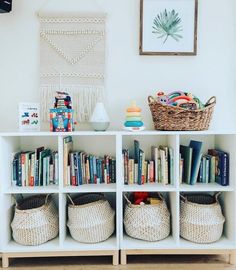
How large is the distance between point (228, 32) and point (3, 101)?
67.9 inches

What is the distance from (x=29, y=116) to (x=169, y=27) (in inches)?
46.7

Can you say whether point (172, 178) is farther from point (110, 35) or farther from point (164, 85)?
point (110, 35)

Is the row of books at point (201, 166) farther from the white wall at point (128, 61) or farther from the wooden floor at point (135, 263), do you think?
the wooden floor at point (135, 263)

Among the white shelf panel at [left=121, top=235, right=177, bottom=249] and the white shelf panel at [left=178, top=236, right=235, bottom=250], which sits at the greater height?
the white shelf panel at [left=121, top=235, right=177, bottom=249]

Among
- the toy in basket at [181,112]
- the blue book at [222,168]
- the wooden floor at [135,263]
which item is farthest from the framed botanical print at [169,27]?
the wooden floor at [135,263]

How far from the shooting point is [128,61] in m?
2.53

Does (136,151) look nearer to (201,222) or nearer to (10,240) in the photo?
(201,222)

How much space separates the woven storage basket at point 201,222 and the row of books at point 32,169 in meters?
0.90

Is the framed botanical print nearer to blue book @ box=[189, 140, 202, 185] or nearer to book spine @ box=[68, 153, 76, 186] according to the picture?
blue book @ box=[189, 140, 202, 185]

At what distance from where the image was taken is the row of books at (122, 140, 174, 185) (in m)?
2.32

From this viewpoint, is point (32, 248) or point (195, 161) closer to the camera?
point (32, 248)

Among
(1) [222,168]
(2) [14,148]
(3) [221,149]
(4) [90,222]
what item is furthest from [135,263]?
(2) [14,148]

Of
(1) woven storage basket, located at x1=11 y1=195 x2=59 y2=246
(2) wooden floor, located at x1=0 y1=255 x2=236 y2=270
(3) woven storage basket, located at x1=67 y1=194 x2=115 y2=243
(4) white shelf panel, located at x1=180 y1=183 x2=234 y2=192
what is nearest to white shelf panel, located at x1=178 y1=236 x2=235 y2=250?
(2) wooden floor, located at x1=0 y1=255 x2=236 y2=270

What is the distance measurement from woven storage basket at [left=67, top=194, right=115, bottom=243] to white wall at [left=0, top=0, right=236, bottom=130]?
641 millimetres
